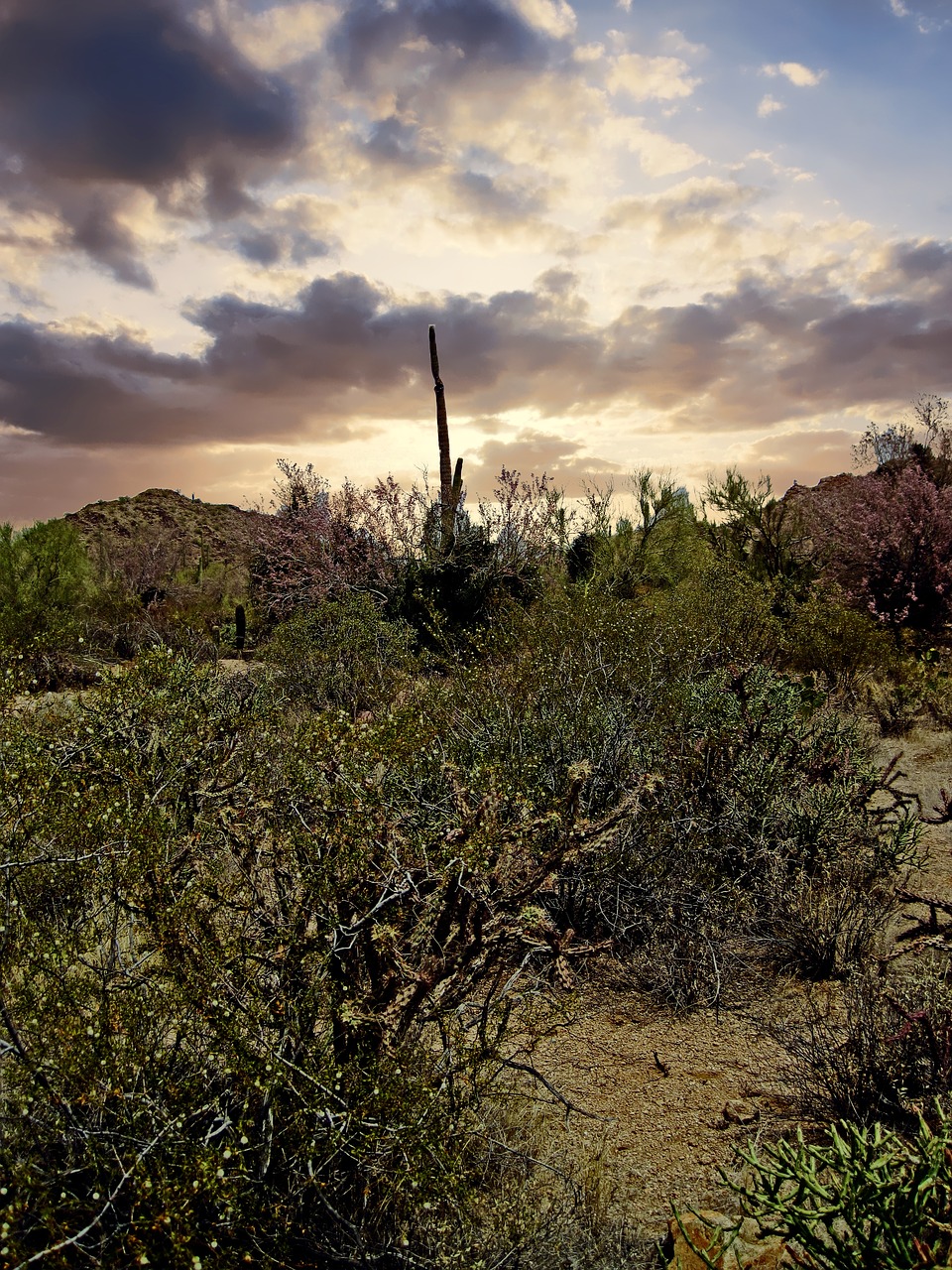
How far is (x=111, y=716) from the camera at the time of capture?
17.4 feet

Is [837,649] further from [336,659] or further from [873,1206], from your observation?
[873,1206]

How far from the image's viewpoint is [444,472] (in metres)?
21.2

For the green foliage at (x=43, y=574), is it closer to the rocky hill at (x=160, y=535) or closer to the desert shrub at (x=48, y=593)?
the desert shrub at (x=48, y=593)

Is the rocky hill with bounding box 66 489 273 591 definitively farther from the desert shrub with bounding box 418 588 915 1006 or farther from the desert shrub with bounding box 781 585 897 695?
the desert shrub with bounding box 418 588 915 1006

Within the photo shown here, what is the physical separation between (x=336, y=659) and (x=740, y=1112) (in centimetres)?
822

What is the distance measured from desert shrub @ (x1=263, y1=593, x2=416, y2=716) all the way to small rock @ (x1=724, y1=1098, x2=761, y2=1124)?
6.71 meters

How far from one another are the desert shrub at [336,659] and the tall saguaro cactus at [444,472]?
6828 millimetres

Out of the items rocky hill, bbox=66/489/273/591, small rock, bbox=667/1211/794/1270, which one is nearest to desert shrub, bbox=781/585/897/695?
small rock, bbox=667/1211/794/1270

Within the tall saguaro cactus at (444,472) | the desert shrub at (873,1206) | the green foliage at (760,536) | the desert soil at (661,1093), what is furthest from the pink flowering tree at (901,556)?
the desert shrub at (873,1206)

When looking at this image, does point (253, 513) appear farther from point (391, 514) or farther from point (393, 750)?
point (393, 750)

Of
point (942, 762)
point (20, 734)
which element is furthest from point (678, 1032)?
point (942, 762)

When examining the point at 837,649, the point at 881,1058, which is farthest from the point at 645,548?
the point at 881,1058

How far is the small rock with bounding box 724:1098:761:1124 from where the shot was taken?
3.26m

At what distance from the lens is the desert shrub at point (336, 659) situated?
34.3ft
